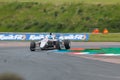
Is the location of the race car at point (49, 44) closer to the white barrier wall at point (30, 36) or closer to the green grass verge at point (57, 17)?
the white barrier wall at point (30, 36)

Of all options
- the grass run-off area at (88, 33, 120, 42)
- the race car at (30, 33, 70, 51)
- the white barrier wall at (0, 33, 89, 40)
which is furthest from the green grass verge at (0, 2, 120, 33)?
the race car at (30, 33, 70, 51)

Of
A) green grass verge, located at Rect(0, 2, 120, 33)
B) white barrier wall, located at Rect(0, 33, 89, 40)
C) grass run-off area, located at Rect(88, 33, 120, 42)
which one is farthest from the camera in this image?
green grass verge, located at Rect(0, 2, 120, 33)

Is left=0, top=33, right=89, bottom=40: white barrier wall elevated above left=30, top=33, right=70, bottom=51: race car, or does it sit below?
above

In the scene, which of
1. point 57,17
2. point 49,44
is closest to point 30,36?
point 49,44

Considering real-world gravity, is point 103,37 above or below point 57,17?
below

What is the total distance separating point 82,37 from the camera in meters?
35.7

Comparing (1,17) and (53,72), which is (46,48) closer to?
(53,72)

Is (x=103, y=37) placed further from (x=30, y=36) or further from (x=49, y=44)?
(x=49, y=44)

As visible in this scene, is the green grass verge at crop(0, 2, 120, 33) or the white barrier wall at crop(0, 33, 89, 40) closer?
the white barrier wall at crop(0, 33, 89, 40)

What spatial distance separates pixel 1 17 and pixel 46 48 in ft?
97.7

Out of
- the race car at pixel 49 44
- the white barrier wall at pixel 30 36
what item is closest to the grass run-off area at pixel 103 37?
the white barrier wall at pixel 30 36

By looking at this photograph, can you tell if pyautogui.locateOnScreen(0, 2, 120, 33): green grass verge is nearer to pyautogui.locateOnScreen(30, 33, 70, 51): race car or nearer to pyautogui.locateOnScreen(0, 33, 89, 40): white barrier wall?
pyautogui.locateOnScreen(0, 33, 89, 40): white barrier wall

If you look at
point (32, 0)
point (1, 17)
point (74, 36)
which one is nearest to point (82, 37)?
point (74, 36)

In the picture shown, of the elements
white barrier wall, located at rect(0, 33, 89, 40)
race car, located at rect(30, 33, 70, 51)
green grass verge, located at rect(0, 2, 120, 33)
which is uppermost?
green grass verge, located at rect(0, 2, 120, 33)
